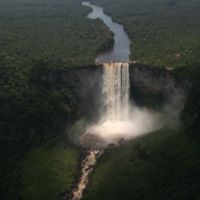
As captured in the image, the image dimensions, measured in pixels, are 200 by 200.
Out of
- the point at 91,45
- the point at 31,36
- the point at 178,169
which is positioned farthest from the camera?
the point at 31,36

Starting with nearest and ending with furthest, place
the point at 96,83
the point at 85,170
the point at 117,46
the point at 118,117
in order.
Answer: the point at 85,170
the point at 118,117
the point at 96,83
the point at 117,46

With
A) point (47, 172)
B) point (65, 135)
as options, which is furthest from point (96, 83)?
point (47, 172)

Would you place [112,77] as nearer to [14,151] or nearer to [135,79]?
[135,79]

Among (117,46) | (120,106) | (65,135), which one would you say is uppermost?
(117,46)

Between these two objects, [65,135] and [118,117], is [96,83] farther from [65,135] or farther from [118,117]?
[65,135]

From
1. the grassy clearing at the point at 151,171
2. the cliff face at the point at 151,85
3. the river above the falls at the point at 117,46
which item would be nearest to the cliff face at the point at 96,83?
the cliff face at the point at 151,85

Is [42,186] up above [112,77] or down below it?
below

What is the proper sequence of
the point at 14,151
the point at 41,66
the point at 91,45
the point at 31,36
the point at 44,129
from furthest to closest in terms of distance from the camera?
the point at 31,36
the point at 91,45
the point at 41,66
the point at 44,129
the point at 14,151

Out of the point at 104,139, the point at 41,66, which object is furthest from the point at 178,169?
the point at 41,66
